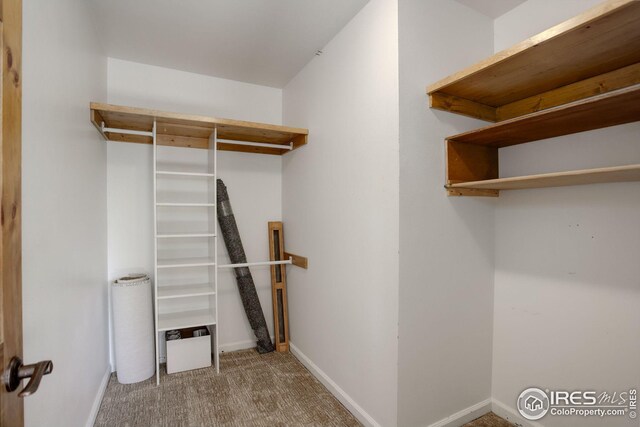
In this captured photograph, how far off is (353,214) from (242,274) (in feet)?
4.63

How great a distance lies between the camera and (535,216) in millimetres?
1910

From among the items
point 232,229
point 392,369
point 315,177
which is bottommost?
point 392,369

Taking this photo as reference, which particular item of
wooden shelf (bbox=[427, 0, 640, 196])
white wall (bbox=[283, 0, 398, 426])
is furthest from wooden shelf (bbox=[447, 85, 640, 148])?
white wall (bbox=[283, 0, 398, 426])

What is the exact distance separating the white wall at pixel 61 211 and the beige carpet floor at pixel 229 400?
29 centimetres

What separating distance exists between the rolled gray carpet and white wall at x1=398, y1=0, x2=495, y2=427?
163cm

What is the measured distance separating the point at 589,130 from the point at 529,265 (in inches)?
32.3

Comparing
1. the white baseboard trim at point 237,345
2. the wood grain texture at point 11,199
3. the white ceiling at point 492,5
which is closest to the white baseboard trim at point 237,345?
the white baseboard trim at point 237,345

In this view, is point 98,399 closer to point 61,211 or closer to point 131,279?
point 131,279

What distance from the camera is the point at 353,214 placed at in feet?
6.98

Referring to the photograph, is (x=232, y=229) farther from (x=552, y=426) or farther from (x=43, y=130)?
(x=552, y=426)

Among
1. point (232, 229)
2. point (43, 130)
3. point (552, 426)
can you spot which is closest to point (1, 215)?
point (43, 130)

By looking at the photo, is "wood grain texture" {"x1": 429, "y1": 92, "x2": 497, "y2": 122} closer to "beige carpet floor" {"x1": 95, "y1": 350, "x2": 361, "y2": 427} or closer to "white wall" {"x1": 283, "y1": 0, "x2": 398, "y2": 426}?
"white wall" {"x1": 283, "y1": 0, "x2": 398, "y2": 426}

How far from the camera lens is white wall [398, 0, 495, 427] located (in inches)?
69.7

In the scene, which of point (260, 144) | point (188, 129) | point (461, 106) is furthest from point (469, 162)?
point (188, 129)
